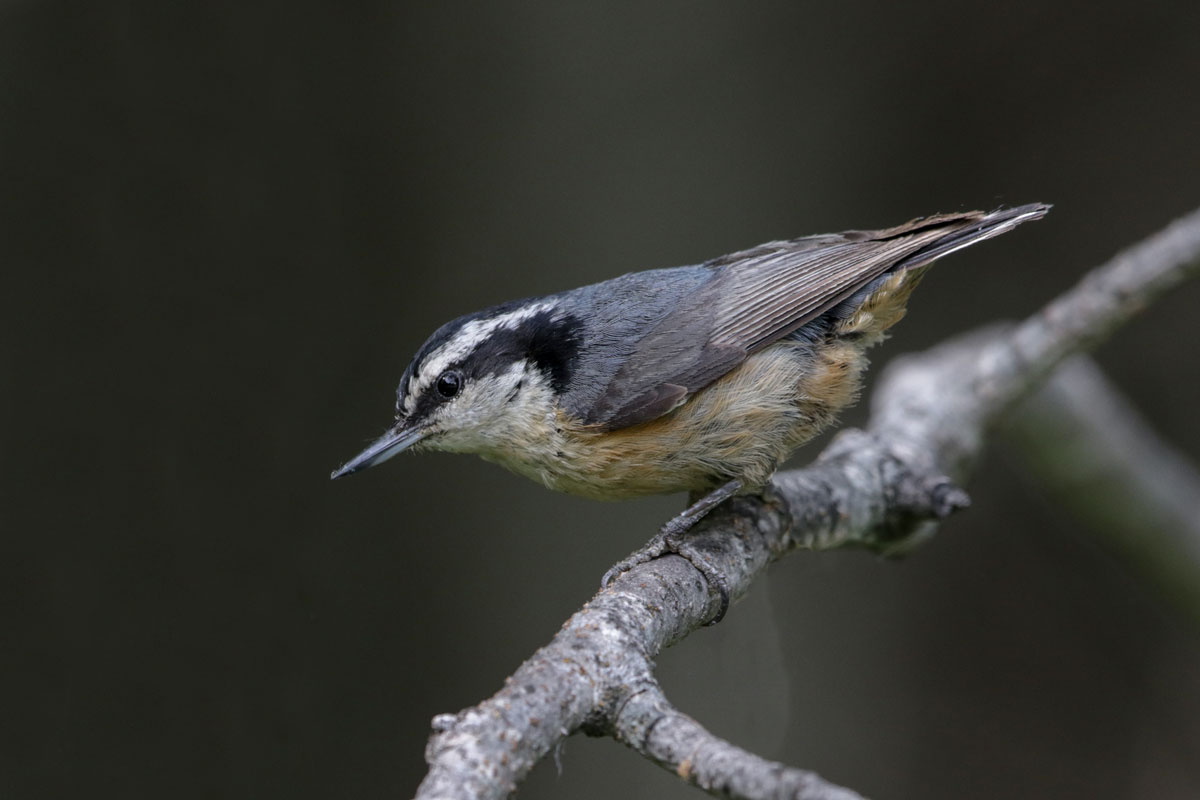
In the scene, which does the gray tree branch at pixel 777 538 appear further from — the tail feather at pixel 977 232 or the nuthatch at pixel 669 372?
the tail feather at pixel 977 232

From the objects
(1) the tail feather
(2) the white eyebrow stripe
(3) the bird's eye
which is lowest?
(1) the tail feather

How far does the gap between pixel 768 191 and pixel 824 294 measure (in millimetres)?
2617

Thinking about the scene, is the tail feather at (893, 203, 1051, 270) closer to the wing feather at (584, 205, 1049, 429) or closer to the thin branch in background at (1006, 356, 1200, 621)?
the wing feather at (584, 205, 1049, 429)

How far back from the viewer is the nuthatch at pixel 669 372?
294 centimetres

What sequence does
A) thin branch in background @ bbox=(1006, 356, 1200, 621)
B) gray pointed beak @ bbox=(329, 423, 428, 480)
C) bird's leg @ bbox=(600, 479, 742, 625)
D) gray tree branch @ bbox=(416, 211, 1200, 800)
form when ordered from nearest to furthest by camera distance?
gray tree branch @ bbox=(416, 211, 1200, 800) → bird's leg @ bbox=(600, 479, 742, 625) → gray pointed beak @ bbox=(329, 423, 428, 480) → thin branch in background @ bbox=(1006, 356, 1200, 621)

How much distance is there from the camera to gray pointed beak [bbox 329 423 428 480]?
9.58 feet

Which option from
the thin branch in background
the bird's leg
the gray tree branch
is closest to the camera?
the gray tree branch

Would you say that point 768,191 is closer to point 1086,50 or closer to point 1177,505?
point 1086,50

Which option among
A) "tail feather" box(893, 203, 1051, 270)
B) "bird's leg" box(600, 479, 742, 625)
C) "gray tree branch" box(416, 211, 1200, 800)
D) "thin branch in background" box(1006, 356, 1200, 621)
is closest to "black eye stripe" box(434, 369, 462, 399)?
"bird's leg" box(600, 479, 742, 625)

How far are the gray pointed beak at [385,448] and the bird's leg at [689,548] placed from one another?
71 centimetres

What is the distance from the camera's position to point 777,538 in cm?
295

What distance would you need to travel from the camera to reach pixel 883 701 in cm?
528

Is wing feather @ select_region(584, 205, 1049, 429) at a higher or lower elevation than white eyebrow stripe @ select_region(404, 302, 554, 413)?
lower

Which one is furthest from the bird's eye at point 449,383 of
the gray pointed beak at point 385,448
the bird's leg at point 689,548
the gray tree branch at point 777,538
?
the gray tree branch at point 777,538
